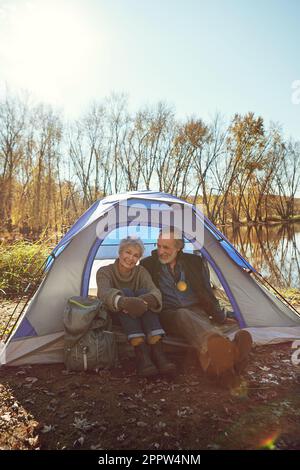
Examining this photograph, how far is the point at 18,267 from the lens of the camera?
294 inches

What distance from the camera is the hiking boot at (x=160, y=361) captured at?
324 centimetres

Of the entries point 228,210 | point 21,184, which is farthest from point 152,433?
point 228,210

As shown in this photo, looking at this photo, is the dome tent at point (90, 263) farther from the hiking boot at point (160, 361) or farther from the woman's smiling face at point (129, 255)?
the hiking boot at point (160, 361)

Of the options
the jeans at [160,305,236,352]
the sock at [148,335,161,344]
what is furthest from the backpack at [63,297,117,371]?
the jeans at [160,305,236,352]

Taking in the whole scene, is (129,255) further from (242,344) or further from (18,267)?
(18,267)

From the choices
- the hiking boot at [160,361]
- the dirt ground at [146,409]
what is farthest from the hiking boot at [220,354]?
the hiking boot at [160,361]

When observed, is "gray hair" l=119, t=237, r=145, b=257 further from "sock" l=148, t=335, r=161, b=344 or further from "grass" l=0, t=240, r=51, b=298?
"grass" l=0, t=240, r=51, b=298

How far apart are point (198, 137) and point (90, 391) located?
88.2ft

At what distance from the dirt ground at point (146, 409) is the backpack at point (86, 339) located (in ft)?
0.37

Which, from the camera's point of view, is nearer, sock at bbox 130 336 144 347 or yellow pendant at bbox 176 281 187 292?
sock at bbox 130 336 144 347

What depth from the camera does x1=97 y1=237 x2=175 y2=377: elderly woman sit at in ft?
10.7

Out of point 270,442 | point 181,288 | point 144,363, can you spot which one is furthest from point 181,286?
point 270,442

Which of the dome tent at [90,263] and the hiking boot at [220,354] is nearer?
the hiking boot at [220,354]

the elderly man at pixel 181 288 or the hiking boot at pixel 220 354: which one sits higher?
the elderly man at pixel 181 288
